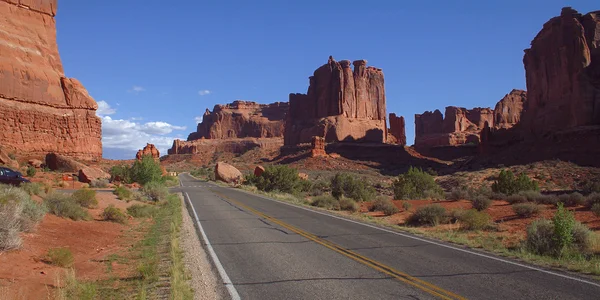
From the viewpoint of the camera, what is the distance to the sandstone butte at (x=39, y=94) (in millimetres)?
40062

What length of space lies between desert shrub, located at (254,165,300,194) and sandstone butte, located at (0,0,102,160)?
837 inches

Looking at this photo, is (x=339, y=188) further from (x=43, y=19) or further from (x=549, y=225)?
(x=43, y=19)

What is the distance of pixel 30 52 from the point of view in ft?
142

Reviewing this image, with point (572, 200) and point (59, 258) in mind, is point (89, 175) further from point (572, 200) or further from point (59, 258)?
point (572, 200)

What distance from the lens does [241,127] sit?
565 feet

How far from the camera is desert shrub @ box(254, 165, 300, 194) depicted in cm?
3884

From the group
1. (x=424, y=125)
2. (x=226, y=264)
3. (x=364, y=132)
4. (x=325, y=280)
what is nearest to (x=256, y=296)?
(x=325, y=280)

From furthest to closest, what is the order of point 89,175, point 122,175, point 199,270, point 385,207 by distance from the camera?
point 122,175 → point 89,175 → point 385,207 → point 199,270

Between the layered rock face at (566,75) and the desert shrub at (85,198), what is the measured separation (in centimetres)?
6266

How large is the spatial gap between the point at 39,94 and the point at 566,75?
70.6m

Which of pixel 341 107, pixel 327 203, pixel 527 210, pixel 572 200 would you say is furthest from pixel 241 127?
pixel 527 210

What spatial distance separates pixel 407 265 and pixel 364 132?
313 ft

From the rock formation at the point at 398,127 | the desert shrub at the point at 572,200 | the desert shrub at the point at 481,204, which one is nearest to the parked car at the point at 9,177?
the desert shrub at the point at 481,204

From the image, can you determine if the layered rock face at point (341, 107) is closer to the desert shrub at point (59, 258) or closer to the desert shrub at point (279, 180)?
the desert shrub at point (279, 180)
